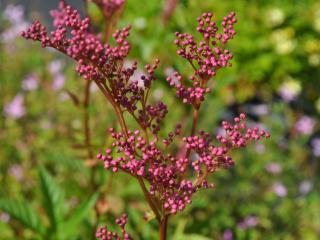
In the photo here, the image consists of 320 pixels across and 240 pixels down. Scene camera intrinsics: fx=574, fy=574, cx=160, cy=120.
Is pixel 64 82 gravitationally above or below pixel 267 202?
above

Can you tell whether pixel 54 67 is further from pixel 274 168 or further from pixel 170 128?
pixel 274 168

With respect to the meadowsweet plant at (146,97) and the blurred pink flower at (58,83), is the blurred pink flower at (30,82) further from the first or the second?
the meadowsweet plant at (146,97)

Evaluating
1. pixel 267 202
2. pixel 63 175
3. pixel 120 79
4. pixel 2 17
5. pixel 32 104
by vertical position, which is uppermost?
pixel 2 17

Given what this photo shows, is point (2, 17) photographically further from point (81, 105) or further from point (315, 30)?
point (81, 105)

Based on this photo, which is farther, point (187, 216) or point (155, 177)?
point (187, 216)

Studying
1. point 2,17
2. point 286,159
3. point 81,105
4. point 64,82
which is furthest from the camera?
point 2,17

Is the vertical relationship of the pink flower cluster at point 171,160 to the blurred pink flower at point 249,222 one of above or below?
below

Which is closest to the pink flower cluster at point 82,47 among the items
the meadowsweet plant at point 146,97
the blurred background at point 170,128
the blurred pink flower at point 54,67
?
the meadowsweet plant at point 146,97

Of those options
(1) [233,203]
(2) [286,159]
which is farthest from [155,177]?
(2) [286,159]
